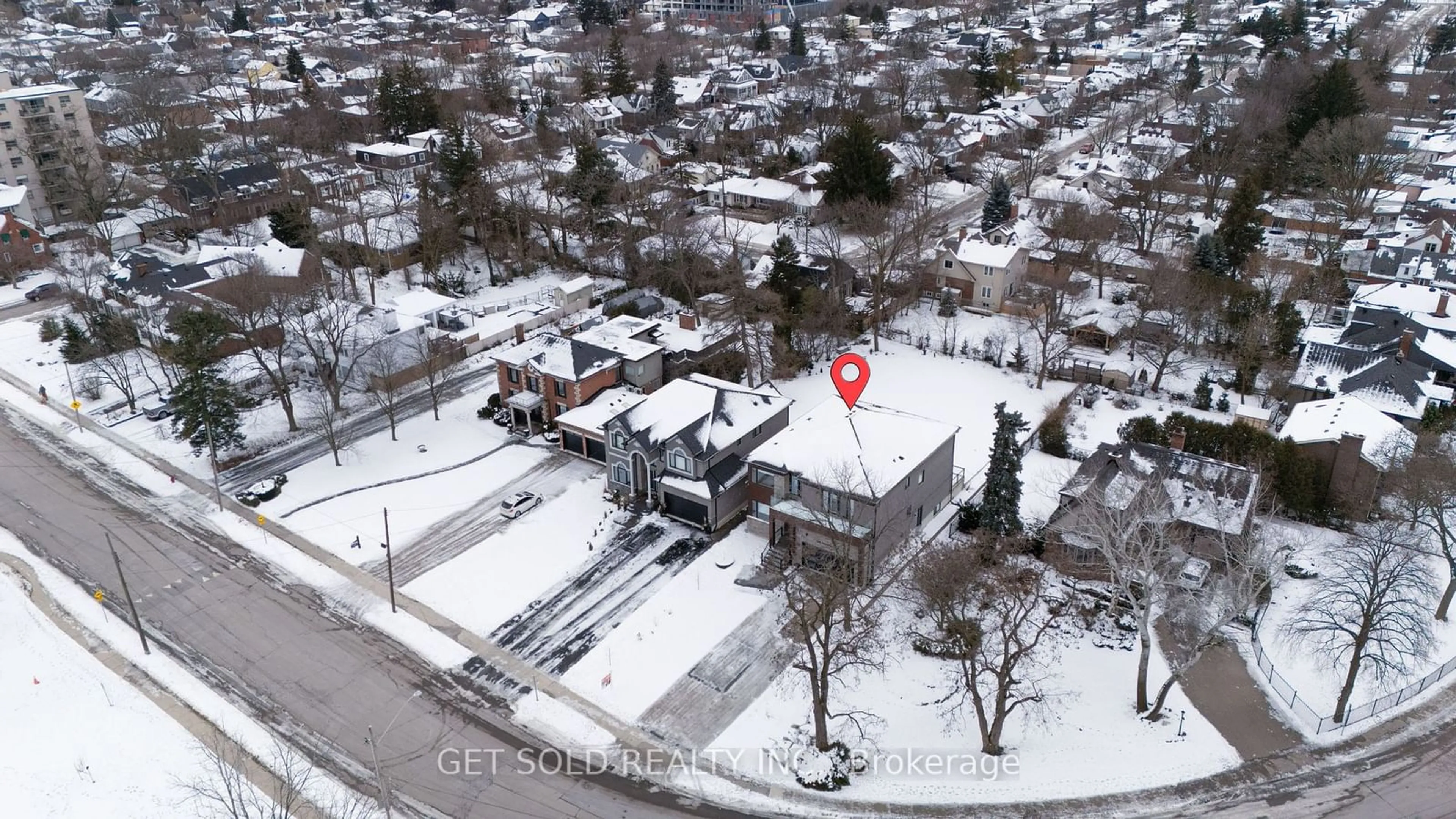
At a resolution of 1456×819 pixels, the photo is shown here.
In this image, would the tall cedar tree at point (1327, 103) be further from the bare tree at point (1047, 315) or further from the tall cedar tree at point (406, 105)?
the tall cedar tree at point (406, 105)

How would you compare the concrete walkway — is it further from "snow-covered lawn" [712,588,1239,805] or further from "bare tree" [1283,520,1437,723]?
"bare tree" [1283,520,1437,723]

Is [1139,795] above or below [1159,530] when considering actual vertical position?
below

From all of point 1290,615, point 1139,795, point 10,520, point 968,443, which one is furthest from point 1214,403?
point 10,520

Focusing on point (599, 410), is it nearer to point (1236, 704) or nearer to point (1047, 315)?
point (1047, 315)

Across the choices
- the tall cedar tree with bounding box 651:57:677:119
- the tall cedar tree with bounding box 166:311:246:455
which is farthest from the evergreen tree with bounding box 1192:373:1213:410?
the tall cedar tree with bounding box 651:57:677:119

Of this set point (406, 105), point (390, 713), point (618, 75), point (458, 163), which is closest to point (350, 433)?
point (390, 713)

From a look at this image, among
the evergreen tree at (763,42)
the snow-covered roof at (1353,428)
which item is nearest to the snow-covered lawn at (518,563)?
the snow-covered roof at (1353,428)

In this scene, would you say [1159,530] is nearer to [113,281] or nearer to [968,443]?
[968,443]
